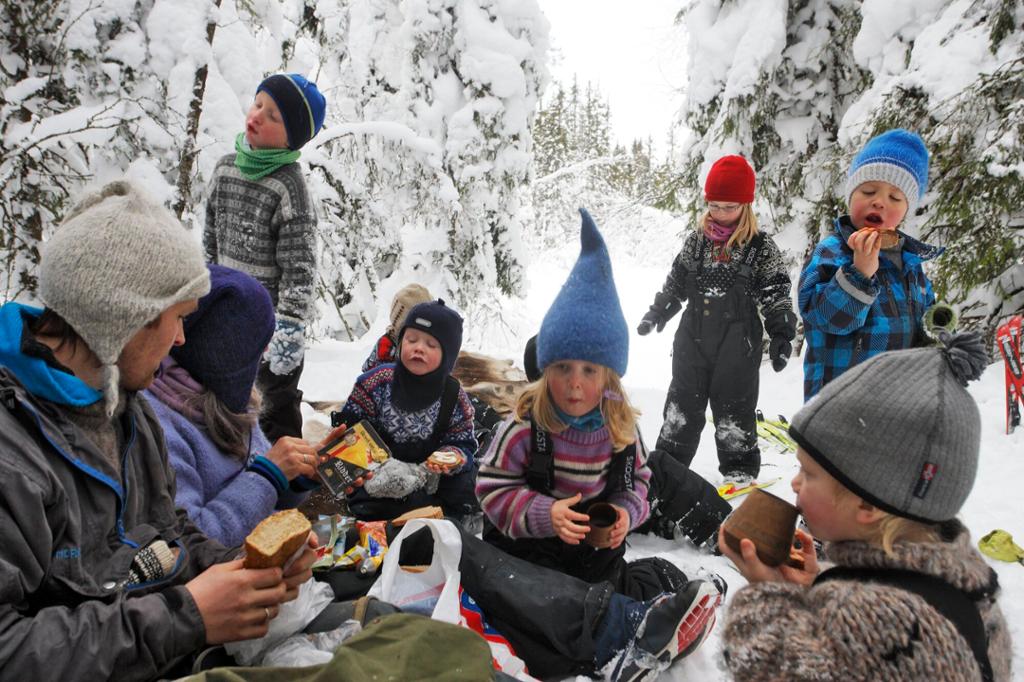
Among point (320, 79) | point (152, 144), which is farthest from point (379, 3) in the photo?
point (152, 144)

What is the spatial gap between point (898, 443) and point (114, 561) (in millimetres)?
1737

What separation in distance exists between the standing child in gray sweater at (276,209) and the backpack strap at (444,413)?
2.82 feet

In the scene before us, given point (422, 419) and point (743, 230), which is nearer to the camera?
point (422, 419)

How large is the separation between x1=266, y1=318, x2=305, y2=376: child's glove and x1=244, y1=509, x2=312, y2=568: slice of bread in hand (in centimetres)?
185

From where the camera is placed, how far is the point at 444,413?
126 inches

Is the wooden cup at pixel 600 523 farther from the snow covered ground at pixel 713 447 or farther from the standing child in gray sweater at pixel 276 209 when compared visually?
the standing child in gray sweater at pixel 276 209

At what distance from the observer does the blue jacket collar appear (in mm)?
1137

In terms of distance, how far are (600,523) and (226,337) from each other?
1479 mm

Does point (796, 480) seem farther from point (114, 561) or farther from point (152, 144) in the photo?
point (152, 144)

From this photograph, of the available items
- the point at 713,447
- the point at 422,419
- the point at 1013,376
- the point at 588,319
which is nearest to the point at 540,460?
the point at 588,319

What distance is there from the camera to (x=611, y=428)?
2326mm

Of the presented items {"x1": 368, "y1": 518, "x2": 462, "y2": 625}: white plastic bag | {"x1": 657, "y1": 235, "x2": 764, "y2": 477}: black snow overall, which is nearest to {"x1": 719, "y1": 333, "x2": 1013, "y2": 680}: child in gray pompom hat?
{"x1": 368, "y1": 518, "x2": 462, "y2": 625}: white plastic bag

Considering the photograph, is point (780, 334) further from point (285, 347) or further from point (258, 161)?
point (258, 161)

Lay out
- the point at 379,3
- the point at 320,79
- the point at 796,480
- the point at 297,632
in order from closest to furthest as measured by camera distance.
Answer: the point at 796,480 < the point at 297,632 < the point at 379,3 < the point at 320,79
